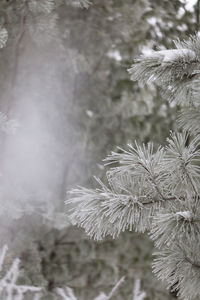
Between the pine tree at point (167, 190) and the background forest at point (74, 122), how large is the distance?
962mm

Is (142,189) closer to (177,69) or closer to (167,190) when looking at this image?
(167,190)

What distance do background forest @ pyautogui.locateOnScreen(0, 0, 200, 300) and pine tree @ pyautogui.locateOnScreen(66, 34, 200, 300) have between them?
962 millimetres

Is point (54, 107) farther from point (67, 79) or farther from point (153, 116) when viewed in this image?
point (153, 116)

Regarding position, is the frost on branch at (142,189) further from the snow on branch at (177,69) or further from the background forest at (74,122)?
the background forest at (74,122)

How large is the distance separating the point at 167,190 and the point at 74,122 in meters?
1.51

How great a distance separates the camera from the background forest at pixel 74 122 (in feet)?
6.73

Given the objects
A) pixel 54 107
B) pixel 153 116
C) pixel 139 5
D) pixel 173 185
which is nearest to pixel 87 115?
pixel 54 107

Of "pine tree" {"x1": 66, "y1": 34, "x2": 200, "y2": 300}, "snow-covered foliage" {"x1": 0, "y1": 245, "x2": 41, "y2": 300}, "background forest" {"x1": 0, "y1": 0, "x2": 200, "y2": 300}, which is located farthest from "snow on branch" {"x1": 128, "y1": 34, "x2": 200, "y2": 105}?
"background forest" {"x1": 0, "y1": 0, "x2": 200, "y2": 300}

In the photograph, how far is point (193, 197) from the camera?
986 mm

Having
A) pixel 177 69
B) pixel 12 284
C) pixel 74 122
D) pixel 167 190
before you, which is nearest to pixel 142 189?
pixel 167 190

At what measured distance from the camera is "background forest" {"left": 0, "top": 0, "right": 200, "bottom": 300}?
205 centimetres

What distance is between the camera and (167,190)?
1.04 m

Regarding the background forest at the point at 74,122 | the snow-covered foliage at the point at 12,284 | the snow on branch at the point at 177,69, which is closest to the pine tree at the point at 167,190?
the snow on branch at the point at 177,69

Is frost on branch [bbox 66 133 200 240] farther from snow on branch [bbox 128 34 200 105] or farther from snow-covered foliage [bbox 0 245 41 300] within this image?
snow-covered foliage [bbox 0 245 41 300]
